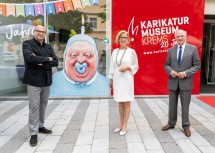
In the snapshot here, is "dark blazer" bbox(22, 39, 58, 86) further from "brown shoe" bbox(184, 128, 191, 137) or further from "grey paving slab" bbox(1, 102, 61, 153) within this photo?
"brown shoe" bbox(184, 128, 191, 137)

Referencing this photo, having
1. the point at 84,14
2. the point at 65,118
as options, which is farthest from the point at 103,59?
the point at 65,118

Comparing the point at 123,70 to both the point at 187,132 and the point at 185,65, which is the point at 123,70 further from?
the point at 187,132

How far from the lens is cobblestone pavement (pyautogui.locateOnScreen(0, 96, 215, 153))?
160 inches

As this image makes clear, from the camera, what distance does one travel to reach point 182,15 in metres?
7.57

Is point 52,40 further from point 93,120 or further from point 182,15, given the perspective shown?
point 182,15

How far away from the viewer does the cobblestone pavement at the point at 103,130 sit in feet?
13.3

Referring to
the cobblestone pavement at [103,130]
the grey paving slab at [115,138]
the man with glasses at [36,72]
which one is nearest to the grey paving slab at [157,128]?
the cobblestone pavement at [103,130]

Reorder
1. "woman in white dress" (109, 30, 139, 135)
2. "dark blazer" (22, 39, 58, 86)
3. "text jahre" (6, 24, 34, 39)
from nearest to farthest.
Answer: "dark blazer" (22, 39, 58, 86) → "woman in white dress" (109, 30, 139, 135) → "text jahre" (6, 24, 34, 39)

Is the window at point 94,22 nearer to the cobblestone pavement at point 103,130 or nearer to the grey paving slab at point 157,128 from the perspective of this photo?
the cobblestone pavement at point 103,130

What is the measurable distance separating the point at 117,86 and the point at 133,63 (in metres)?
0.50

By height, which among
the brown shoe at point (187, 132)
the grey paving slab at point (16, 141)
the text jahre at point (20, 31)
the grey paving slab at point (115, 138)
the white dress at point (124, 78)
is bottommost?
the grey paving slab at point (16, 141)

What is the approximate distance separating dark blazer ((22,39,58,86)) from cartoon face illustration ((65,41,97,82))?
128 inches

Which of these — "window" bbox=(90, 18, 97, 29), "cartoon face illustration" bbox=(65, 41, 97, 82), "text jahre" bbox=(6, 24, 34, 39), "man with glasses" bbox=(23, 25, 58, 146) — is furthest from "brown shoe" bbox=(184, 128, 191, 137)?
"text jahre" bbox=(6, 24, 34, 39)

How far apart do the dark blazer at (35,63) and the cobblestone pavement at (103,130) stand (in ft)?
3.47
